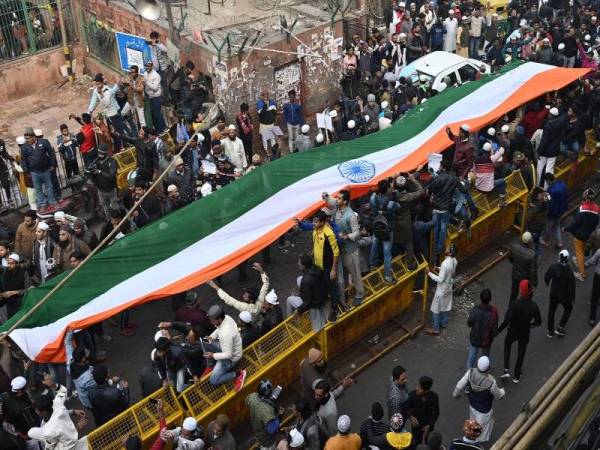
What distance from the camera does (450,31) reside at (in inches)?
777

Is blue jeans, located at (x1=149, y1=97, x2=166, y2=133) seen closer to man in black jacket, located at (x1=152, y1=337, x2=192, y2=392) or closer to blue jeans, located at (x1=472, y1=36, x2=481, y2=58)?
man in black jacket, located at (x1=152, y1=337, x2=192, y2=392)

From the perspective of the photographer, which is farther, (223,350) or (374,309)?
(374,309)

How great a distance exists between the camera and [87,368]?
866cm

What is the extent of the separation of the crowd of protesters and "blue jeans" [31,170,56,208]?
24mm

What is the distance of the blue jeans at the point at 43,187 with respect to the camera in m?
12.8

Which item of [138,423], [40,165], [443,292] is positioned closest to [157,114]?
[40,165]

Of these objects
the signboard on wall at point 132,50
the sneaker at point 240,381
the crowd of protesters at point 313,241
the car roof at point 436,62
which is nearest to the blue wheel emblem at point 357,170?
the crowd of protesters at point 313,241

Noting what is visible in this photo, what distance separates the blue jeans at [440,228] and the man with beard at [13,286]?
6.28m

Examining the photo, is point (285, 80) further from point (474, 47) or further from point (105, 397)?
point (105, 397)

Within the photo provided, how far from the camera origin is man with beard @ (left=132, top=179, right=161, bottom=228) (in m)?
11.6

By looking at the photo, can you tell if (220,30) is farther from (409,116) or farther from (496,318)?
(496,318)

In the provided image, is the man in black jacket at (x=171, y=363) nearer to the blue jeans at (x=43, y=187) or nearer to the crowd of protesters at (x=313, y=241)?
the crowd of protesters at (x=313, y=241)

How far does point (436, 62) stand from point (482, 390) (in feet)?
35.7

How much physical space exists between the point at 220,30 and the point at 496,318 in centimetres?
1033
